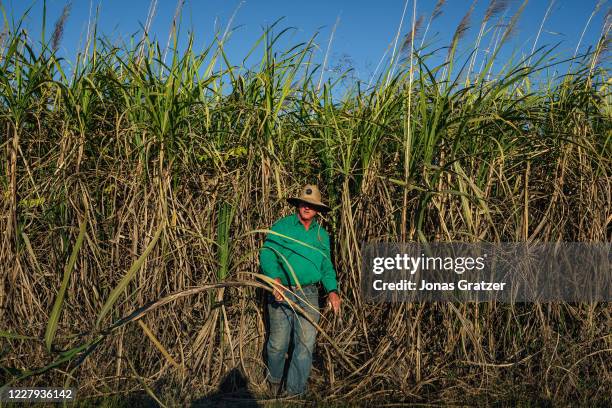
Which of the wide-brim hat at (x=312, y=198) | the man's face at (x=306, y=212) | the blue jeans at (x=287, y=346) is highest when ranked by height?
the wide-brim hat at (x=312, y=198)

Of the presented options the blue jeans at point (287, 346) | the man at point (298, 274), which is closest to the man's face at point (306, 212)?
the man at point (298, 274)

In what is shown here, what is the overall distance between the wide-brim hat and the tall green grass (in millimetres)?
149

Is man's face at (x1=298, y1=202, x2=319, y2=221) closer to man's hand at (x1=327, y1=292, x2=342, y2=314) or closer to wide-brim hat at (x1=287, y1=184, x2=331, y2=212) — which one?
wide-brim hat at (x1=287, y1=184, x2=331, y2=212)

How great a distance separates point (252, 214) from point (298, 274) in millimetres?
445

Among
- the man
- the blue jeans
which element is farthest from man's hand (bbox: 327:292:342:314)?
the blue jeans

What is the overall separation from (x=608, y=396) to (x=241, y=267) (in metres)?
2.16

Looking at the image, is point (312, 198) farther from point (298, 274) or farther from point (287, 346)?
point (287, 346)

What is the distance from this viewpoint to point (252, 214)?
3283 millimetres

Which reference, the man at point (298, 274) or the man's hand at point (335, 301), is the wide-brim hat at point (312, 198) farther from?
the man's hand at point (335, 301)

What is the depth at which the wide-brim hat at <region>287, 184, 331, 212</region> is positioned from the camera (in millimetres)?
3135

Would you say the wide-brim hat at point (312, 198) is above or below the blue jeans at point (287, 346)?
above

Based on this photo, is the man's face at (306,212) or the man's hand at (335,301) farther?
the man's face at (306,212)

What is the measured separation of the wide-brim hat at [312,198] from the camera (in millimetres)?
3135

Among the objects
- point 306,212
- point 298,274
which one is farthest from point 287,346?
point 306,212
